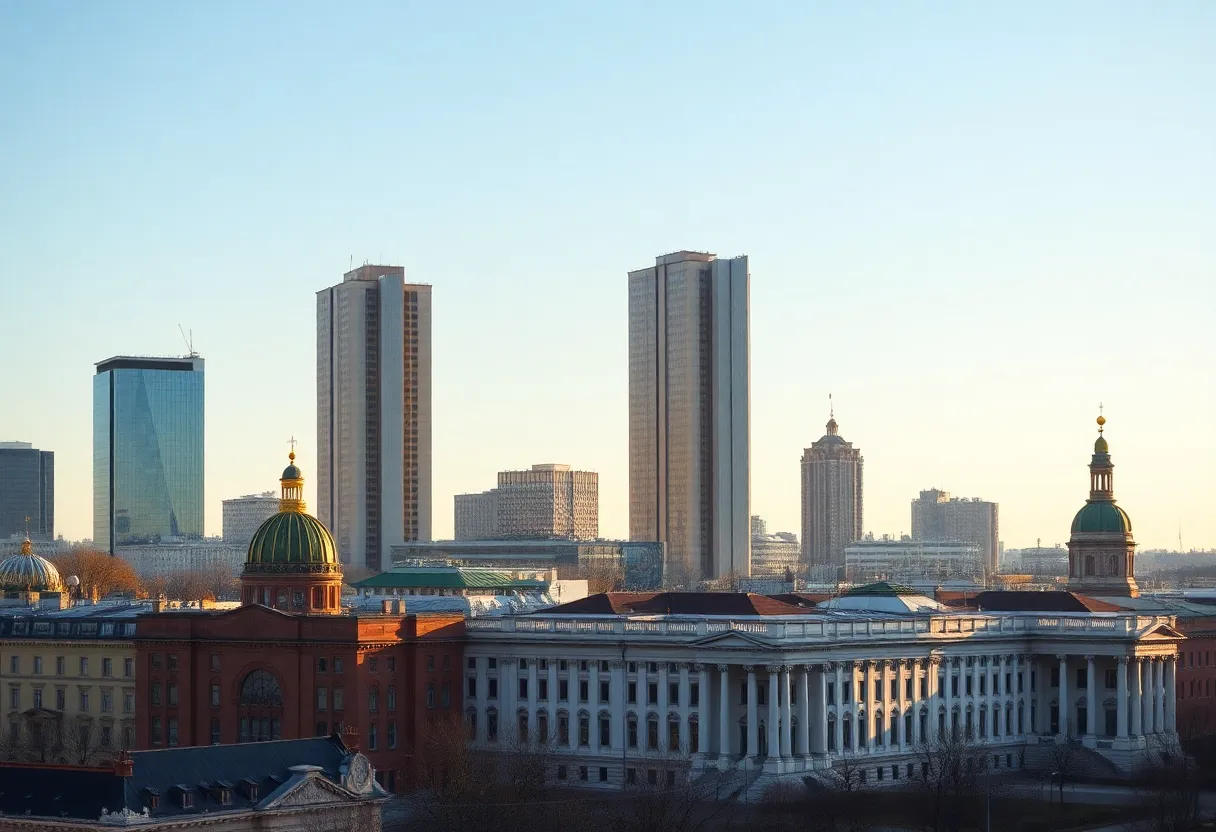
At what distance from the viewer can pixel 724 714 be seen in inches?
5438

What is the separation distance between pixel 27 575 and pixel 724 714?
253 ft

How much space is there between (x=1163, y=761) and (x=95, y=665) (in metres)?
66.6

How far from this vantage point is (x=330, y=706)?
141 meters

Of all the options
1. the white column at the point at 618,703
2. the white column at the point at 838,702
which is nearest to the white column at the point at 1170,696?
the white column at the point at 838,702

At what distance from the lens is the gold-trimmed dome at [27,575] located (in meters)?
193

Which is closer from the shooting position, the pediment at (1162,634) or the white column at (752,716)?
the white column at (752,716)

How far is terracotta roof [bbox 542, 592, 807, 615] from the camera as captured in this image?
513ft

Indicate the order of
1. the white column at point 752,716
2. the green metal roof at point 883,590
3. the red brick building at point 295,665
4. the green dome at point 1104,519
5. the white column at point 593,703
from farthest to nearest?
the green dome at point 1104,519
the green metal roof at point 883,590
the white column at point 593,703
the red brick building at point 295,665
the white column at point 752,716

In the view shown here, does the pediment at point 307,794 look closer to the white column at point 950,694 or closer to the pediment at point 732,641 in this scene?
the pediment at point 732,641

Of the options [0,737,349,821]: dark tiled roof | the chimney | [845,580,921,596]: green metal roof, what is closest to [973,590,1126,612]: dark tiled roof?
[845,580,921,596]: green metal roof

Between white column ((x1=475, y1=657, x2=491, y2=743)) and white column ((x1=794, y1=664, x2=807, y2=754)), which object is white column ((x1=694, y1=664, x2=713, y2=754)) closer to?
white column ((x1=794, y1=664, x2=807, y2=754))

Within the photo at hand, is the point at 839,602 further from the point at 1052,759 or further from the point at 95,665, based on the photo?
the point at 95,665

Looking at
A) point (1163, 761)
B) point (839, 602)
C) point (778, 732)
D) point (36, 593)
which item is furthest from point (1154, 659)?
point (36, 593)

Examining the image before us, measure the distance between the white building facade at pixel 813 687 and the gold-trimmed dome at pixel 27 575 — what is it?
56725 mm
